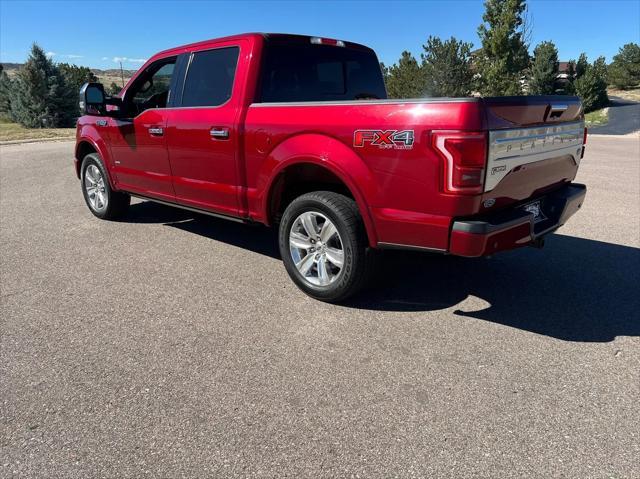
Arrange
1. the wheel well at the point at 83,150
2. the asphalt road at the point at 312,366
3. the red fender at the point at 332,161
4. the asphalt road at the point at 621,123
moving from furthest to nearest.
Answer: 1. the asphalt road at the point at 621,123
2. the wheel well at the point at 83,150
3. the red fender at the point at 332,161
4. the asphalt road at the point at 312,366

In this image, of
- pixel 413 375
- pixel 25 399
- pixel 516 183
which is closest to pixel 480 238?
pixel 516 183

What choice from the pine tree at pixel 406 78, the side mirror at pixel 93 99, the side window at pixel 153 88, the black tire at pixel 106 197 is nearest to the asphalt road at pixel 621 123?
the pine tree at pixel 406 78

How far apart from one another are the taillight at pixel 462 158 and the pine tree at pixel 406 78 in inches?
1185

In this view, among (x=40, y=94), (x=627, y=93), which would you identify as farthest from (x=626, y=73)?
(x=40, y=94)

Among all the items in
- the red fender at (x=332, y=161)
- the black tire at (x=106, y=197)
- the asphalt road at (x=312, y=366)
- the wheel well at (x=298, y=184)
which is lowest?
the asphalt road at (x=312, y=366)

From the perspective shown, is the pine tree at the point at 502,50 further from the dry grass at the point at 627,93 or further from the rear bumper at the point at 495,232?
the rear bumper at the point at 495,232

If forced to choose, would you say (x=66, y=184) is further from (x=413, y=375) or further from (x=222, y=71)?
(x=413, y=375)

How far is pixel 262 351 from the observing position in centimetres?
303

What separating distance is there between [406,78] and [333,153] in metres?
32.4

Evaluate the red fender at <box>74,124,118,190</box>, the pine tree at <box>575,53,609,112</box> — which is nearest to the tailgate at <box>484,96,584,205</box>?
the red fender at <box>74,124,118,190</box>

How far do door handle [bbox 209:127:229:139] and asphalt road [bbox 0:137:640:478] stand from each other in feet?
4.00

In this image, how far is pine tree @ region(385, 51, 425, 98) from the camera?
105 feet

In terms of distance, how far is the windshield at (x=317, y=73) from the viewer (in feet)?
13.5

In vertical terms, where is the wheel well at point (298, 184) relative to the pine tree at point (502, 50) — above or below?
below
